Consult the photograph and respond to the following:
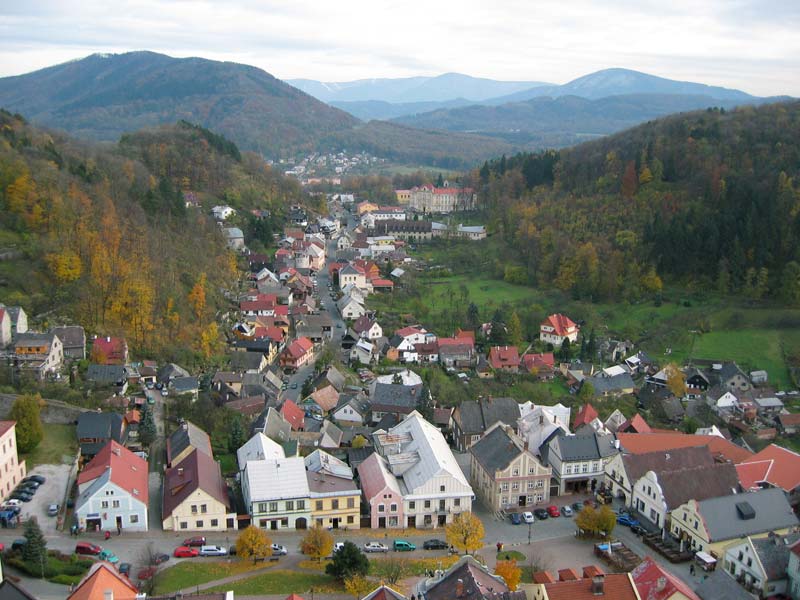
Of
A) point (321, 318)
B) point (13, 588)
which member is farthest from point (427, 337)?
point (13, 588)

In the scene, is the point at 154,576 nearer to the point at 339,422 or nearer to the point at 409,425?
the point at 409,425

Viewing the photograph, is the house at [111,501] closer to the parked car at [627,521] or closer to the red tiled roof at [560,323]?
the parked car at [627,521]

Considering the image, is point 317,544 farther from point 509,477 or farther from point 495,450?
point 495,450

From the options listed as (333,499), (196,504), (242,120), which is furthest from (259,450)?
(242,120)

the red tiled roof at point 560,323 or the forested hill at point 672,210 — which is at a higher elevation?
the forested hill at point 672,210

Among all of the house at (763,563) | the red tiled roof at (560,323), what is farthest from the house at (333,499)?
the red tiled roof at (560,323)
